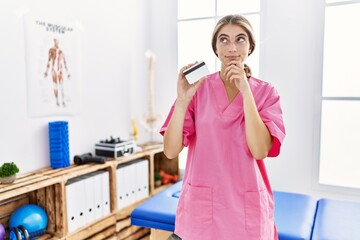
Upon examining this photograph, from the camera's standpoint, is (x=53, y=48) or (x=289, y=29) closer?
(x=53, y=48)

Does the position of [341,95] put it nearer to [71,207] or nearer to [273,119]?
[273,119]

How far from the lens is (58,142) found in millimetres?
2100

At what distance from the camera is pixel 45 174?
6.49 feet

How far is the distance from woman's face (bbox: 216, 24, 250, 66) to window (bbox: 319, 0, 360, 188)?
1.60 m

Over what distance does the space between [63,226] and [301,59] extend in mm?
2046

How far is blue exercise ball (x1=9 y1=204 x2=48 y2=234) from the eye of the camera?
1798mm

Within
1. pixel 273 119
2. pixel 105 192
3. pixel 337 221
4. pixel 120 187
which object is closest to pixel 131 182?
pixel 120 187

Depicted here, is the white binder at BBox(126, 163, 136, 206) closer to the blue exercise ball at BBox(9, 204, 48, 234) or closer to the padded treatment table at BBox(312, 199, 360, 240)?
the blue exercise ball at BBox(9, 204, 48, 234)

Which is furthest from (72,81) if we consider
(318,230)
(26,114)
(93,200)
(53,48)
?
(318,230)

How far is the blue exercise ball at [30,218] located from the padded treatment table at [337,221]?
4.95ft

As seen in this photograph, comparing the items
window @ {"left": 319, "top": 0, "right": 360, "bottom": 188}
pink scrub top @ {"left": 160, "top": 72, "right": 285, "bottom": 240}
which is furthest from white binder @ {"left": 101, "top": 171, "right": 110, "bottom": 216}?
window @ {"left": 319, "top": 0, "right": 360, "bottom": 188}

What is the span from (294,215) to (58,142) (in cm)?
154

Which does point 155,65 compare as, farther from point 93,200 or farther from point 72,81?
point 93,200

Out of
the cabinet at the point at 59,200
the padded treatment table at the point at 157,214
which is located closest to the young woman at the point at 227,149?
the padded treatment table at the point at 157,214
